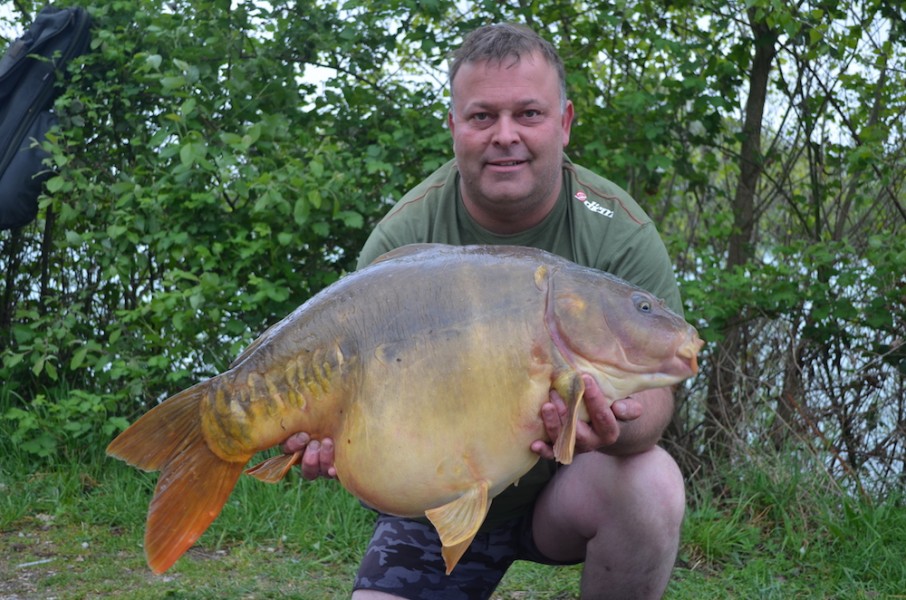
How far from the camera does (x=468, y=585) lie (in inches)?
85.1

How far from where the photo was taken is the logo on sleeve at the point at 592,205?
2.19 m

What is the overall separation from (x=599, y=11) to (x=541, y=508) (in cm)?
217

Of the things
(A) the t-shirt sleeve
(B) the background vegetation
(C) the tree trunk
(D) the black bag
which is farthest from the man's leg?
(D) the black bag

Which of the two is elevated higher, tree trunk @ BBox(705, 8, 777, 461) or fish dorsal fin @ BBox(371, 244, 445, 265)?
fish dorsal fin @ BBox(371, 244, 445, 265)

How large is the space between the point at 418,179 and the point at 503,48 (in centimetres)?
161

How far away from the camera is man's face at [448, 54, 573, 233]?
211cm

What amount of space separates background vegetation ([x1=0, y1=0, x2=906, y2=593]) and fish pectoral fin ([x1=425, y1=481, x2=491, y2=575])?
162cm

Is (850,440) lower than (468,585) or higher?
lower

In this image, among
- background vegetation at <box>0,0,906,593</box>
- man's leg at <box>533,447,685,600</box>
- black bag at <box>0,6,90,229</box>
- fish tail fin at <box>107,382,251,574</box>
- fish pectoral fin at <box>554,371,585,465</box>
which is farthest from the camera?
black bag at <box>0,6,90,229</box>

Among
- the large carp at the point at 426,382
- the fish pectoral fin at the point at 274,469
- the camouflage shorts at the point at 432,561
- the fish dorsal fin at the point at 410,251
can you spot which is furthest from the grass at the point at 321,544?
the fish dorsal fin at the point at 410,251

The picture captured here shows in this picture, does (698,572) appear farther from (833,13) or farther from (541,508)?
(833,13)

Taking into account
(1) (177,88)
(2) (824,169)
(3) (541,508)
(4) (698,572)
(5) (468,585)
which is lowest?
(4) (698,572)

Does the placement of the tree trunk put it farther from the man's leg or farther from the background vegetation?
the man's leg

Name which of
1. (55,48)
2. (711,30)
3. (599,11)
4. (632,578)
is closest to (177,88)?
(55,48)
